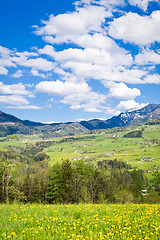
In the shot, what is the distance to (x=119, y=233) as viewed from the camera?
7.88m

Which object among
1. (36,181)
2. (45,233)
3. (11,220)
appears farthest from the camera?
(36,181)

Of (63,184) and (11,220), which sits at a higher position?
(11,220)

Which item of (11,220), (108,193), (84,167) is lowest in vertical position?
(108,193)

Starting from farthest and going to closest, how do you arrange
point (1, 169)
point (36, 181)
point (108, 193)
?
point (108, 193), point (36, 181), point (1, 169)

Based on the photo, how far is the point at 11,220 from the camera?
374 inches

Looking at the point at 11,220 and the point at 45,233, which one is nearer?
the point at 45,233

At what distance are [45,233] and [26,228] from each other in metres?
1.25

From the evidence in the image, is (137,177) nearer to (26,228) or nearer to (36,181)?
(36,181)

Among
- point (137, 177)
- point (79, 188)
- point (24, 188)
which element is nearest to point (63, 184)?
point (79, 188)

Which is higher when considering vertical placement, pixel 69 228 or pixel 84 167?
pixel 69 228

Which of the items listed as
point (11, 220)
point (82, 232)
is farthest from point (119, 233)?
point (11, 220)

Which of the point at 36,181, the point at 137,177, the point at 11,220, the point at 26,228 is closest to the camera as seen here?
the point at 26,228

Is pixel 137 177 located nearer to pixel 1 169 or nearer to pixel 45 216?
pixel 1 169

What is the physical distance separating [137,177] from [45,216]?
8174 cm
